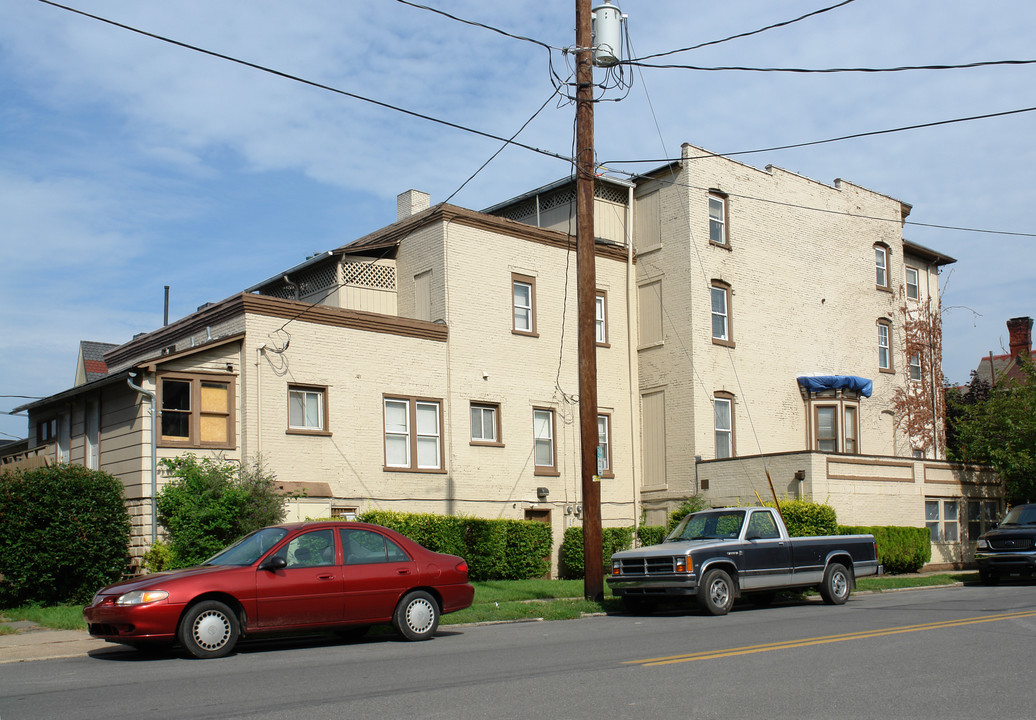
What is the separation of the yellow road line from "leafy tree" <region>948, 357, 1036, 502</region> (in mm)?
16089

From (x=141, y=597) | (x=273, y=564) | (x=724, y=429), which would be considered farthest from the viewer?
(x=724, y=429)

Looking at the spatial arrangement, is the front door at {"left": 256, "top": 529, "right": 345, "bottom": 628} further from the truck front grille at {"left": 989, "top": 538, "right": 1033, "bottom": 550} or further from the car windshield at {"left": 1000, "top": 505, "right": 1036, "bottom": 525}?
the car windshield at {"left": 1000, "top": 505, "right": 1036, "bottom": 525}

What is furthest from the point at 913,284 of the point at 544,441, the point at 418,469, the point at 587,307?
the point at 587,307

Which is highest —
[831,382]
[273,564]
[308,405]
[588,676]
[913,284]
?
[913,284]

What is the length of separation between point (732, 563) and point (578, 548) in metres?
9.55

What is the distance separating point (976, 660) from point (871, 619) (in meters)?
4.51

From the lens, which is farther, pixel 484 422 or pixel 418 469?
pixel 484 422

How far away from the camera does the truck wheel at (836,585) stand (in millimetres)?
17531

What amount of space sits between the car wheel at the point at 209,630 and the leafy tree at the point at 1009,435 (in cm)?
2491

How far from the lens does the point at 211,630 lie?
37.7 feet

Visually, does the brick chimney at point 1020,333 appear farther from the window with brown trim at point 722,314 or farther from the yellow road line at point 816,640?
the yellow road line at point 816,640

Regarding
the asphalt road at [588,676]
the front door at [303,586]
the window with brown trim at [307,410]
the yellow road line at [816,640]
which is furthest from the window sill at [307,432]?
the yellow road line at [816,640]

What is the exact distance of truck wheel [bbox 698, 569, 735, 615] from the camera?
51.8 ft

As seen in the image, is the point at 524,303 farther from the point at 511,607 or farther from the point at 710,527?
the point at 511,607
